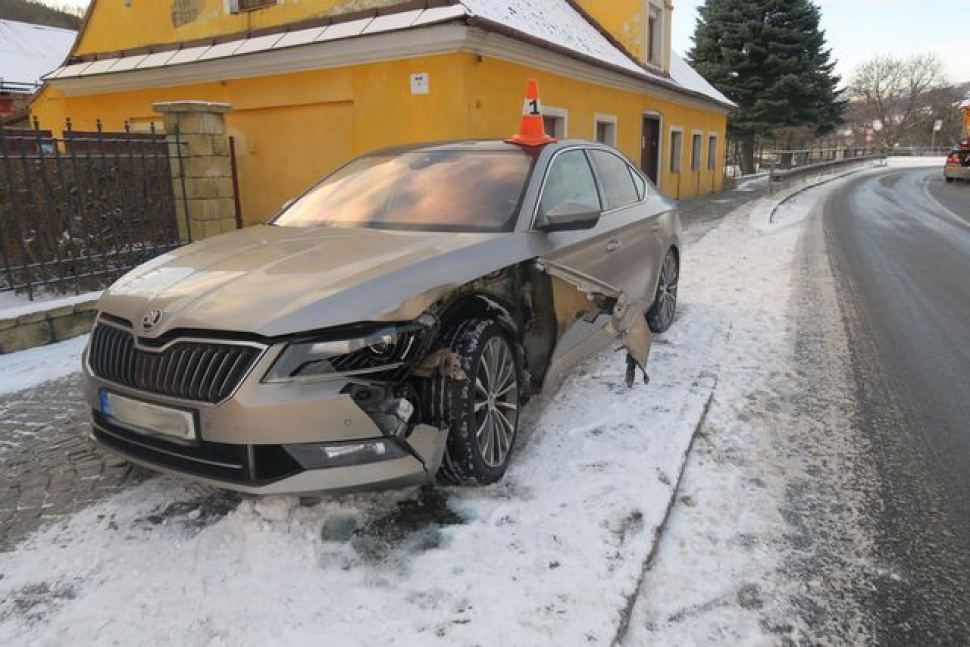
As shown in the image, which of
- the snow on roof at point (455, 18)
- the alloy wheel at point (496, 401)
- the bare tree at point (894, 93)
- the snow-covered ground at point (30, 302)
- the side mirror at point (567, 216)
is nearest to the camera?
the alloy wheel at point (496, 401)

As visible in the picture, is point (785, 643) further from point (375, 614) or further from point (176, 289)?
point (176, 289)

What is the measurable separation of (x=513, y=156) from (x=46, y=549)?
3054 millimetres

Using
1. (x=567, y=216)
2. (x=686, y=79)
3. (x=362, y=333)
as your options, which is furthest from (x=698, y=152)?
(x=362, y=333)

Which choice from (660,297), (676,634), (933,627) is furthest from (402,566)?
(660,297)

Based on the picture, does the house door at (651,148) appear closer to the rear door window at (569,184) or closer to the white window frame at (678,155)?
the white window frame at (678,155)

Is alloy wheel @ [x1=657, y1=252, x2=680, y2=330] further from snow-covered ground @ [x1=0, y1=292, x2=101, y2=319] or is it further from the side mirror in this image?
snow-covered ground @ [x1=0, y1=292, x2=101, y2=319]

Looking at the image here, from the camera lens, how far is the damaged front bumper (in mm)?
2461

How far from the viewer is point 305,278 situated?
2779 mm

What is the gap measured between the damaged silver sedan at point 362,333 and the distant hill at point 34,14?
170 feet

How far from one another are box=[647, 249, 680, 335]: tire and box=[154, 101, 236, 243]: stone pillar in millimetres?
4975

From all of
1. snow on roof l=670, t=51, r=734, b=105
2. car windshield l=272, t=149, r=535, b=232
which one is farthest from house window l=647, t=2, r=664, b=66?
car windshield l=272, t=149, r=535, b=232

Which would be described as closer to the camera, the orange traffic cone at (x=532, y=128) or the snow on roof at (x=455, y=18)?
the orange traffic cone at (x=532, y=128)

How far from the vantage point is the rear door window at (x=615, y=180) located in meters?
4.75

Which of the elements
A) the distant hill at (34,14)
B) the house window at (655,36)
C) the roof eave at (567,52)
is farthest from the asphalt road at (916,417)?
the distant hill at (34,14)
